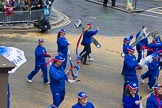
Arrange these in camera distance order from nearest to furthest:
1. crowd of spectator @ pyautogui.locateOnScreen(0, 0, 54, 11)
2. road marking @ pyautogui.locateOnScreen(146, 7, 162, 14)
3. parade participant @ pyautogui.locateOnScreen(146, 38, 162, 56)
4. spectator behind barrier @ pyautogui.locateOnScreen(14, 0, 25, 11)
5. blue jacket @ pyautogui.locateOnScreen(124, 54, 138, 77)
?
blue jacket @ pyautogui.locateOnScreen(124, 54, 138, 77), parade participant @ pyautogui.locateOnScreen(146, 38, 162, 56), crowd of spectator @ pyautogui.locateOnScreen(0, 0, 54, 11), spectator behind barrier @ pyautogui.locateOnScreen(14, 0, 25, 11), road marking @ pyautogui.locateOnScreen(146, 7, 162, 14)

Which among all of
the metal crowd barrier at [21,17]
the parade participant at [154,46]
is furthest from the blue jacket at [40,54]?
the metal crowd barrier at [21,17]

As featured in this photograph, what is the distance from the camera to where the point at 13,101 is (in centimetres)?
1109

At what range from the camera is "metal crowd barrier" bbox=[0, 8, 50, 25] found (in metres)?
21.4

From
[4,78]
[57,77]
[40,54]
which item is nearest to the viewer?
[4,78]

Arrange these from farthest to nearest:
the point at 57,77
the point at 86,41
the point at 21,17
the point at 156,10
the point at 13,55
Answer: the point at 156,10 < the point at 21,17 < the point at 86,41 < the point at 57,77 < the point at 13,55

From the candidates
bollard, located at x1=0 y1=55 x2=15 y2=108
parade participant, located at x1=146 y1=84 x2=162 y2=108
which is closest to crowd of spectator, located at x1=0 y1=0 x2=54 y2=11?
parade participant, located at x1=146 y1=84 x2=162 y2=108

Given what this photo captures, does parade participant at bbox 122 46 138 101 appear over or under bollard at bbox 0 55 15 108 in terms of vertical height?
under

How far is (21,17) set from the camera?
72.6ft

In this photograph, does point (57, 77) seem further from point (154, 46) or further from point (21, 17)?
point (21, 17)

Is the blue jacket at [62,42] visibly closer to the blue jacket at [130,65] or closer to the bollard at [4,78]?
the blue jacket at [130,65]

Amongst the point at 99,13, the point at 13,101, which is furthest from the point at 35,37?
the point at 99,13

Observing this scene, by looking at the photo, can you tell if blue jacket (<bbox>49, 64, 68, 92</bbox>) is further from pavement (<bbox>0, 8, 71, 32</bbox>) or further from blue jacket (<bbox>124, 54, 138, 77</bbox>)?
pavement (<bbox>0, 8, 71, 32</bbox>)

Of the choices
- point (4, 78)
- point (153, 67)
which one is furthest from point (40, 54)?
point (4, 78)

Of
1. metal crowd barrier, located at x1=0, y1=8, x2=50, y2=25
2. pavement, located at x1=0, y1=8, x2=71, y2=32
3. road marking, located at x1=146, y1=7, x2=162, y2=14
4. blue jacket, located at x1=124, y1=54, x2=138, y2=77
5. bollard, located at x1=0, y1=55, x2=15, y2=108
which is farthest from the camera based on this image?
road marking, located at x1=146, y1=7, x2=162, y2=14
